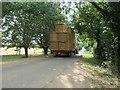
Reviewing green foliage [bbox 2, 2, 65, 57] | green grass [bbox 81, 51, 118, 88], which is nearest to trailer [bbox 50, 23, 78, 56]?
green foliage [bbox 2, 2, 65, 57]

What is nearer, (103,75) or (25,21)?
(103,75)

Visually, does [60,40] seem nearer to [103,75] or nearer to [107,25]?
[107,25]

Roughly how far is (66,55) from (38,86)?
26.4 meters

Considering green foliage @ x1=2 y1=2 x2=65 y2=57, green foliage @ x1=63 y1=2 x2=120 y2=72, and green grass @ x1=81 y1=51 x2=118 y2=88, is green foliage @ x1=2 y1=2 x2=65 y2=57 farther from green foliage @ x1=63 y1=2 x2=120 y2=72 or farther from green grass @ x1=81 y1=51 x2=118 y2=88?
green grass @ x1=81 y1=51 x2=118 y2=88

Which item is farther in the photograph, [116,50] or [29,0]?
[29,0]

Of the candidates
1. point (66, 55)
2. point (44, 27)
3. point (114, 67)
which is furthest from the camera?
point (44, 27)

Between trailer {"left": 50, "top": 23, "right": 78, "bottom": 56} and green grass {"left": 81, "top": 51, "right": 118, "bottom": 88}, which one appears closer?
green grass {"left": 81, "top": 51, "right": 118, "bottom": 88}

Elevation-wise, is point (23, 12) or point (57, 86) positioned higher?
point (23, 12)

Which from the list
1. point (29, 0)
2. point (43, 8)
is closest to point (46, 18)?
point (43, 8)

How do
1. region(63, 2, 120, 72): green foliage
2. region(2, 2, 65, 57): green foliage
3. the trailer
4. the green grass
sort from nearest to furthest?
the green grass < region(63, 2, 120, 72): green foliage < region(2, 2, 65, 57): green foliage < the trailer

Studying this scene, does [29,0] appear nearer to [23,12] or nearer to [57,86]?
[23,12]

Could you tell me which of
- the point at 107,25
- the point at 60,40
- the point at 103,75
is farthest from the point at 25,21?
the point at 103,75

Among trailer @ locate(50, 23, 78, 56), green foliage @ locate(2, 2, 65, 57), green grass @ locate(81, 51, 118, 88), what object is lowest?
green grass @ locate(81, 51, 118, 88)

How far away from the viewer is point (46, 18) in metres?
39.3
